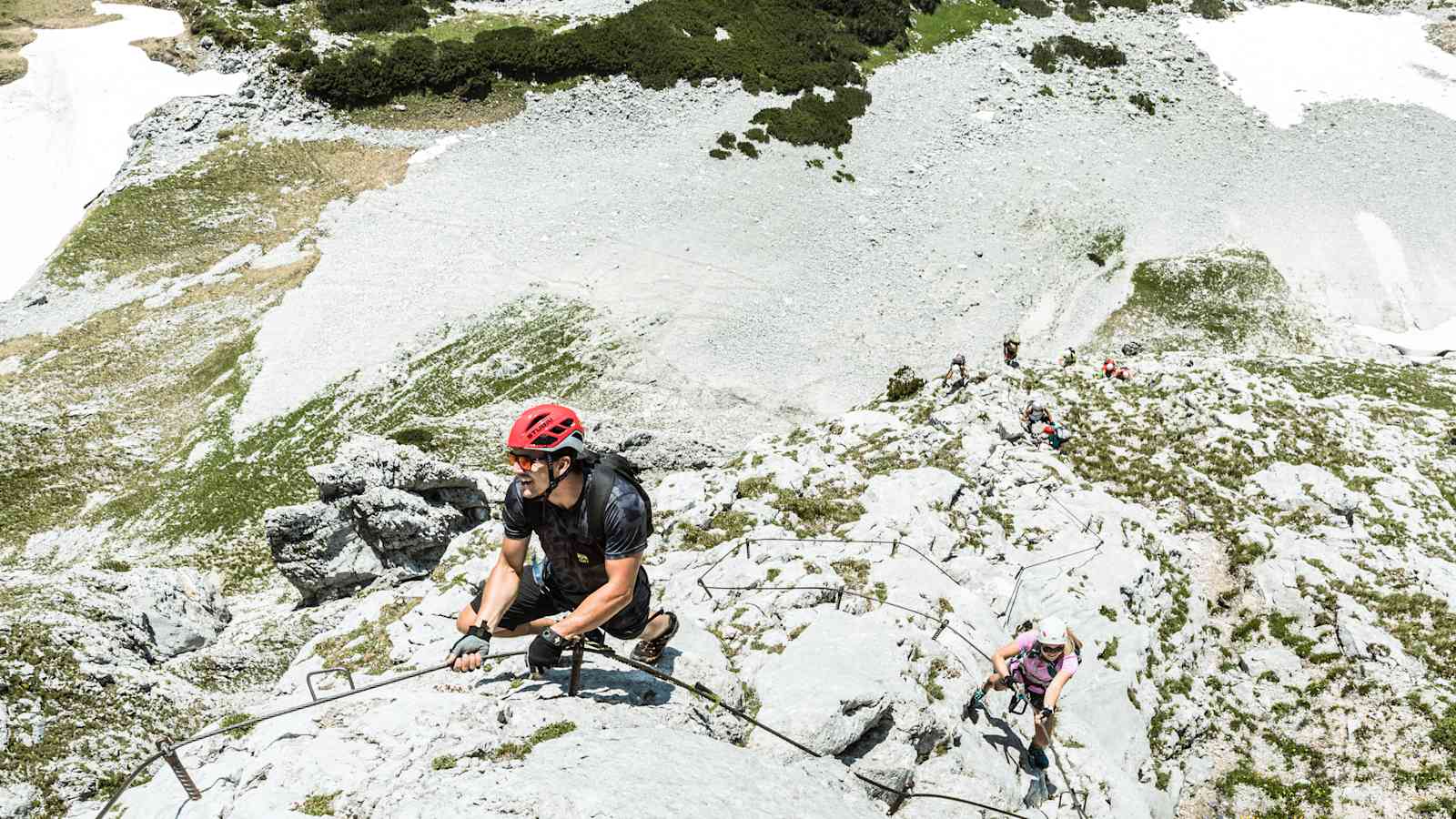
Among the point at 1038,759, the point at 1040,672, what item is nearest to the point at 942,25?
the point at 1040,672

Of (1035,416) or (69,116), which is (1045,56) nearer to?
(1035,416)

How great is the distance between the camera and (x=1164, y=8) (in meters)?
69.8

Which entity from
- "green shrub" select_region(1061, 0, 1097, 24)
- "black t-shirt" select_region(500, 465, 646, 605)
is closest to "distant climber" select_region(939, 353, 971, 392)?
"black t-shirt" select_region(500, 465, 646, 605)

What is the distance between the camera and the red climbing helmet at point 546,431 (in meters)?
7.10


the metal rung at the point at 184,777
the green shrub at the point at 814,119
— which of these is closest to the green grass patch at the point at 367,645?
the metal rung at the point at 184,777

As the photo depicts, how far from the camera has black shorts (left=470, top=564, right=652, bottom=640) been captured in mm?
8930

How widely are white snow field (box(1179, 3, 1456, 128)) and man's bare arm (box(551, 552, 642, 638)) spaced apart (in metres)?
66.7

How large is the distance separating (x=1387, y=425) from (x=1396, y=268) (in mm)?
26690

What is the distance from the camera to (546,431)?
23.4 feet

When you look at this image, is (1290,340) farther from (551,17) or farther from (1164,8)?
(551,17)

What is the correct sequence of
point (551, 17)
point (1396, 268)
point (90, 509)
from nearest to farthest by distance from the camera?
point (90, 509), point (1396, 268), point (551, 17)

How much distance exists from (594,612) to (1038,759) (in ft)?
27.9

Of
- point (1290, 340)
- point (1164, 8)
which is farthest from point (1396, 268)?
point (1164, 8)

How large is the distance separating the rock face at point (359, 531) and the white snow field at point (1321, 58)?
63.7 metres
